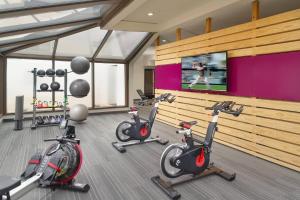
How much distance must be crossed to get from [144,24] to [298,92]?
464 cm

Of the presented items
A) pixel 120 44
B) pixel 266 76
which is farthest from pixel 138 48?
pixel 266 76

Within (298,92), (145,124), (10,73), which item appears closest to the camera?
(298,92)

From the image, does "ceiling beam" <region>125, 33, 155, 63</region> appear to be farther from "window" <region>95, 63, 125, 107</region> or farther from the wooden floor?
the wooden floor

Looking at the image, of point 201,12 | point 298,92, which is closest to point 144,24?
point 201,12

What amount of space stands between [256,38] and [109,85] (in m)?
6.52

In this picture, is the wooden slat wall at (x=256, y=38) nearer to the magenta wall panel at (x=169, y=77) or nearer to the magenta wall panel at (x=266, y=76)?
the magenta wall panel at (x=266, y=76)

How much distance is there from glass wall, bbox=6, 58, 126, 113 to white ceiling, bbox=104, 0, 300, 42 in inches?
123

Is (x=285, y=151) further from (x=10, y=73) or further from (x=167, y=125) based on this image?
(x=10, y=73)

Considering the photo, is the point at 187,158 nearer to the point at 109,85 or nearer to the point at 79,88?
the point at 79,88

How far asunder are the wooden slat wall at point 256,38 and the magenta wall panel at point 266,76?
0.45ft

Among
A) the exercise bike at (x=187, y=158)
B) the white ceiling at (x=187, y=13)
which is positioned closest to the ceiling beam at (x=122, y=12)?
the white ceiling at (x=187, y=13)

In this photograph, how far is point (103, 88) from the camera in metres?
9.22

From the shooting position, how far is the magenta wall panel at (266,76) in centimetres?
349

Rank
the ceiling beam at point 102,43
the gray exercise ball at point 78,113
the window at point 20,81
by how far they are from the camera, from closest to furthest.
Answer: the gray exercise ball at point 78,113 < the ceiling beam at point 102,43 < the window at point 20,81
